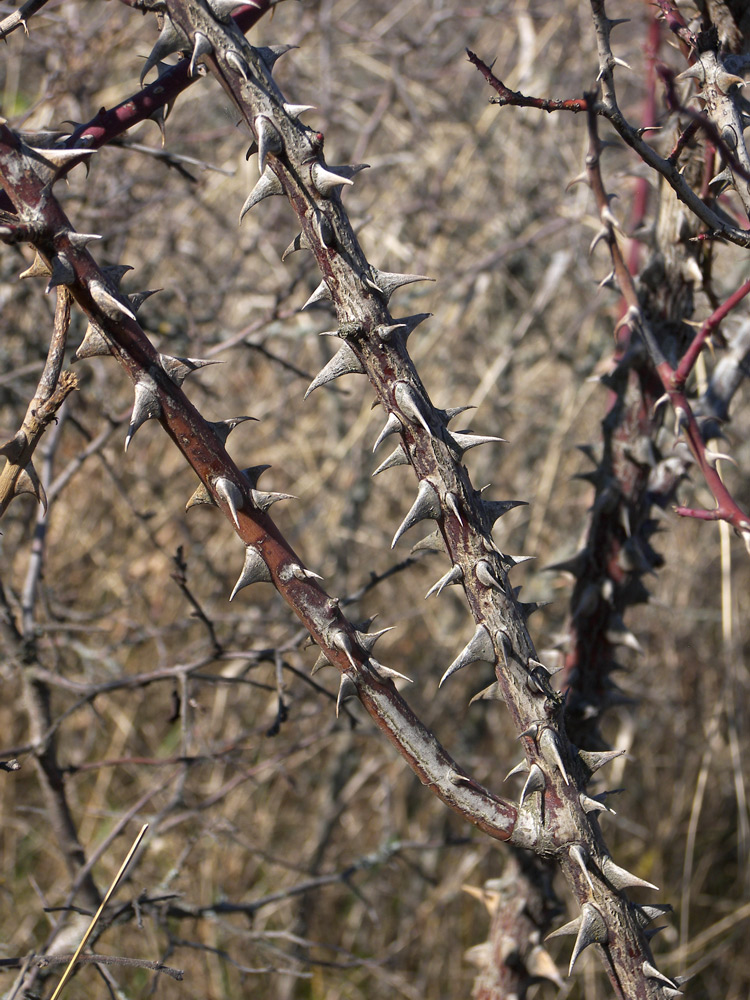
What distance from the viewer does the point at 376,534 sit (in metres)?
3.76

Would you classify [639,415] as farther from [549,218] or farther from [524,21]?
[524,21]

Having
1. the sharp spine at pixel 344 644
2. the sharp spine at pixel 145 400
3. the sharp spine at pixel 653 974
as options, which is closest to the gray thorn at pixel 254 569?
the sharp spine at pixel 344 644

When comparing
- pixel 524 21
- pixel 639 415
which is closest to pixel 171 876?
pixel 639 415

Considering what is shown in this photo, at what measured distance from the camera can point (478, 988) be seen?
194 cm

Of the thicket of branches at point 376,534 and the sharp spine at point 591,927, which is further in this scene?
the thicket of branches at point 376,534

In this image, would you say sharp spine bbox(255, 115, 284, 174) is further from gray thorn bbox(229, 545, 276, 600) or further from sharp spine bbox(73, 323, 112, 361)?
gray thorn bbox(229, 545, 276, 600)

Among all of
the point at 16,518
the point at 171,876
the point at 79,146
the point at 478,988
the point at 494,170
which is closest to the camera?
the point at 79,146

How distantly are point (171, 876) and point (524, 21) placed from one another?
3872 mm

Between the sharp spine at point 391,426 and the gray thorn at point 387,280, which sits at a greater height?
the gray thorn at point 387,280

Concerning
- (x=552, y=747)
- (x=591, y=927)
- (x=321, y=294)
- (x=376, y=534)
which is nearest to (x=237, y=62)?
Result: (x=321, y=294)

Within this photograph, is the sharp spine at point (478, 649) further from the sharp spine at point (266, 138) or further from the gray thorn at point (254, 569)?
the sharp spine at point (266, 138)

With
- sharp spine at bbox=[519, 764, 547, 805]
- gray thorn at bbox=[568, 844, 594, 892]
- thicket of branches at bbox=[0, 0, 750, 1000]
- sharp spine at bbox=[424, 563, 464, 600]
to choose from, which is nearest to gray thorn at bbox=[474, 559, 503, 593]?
sharp spine at bbox=[424, 563, 464, 600]

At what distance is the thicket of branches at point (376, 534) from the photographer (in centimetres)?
182

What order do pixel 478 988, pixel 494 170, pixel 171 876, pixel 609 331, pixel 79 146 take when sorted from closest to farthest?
pixel 79 146
pixel 171 876
pixel 478 988
pixel 609 331
pixel 494 170
